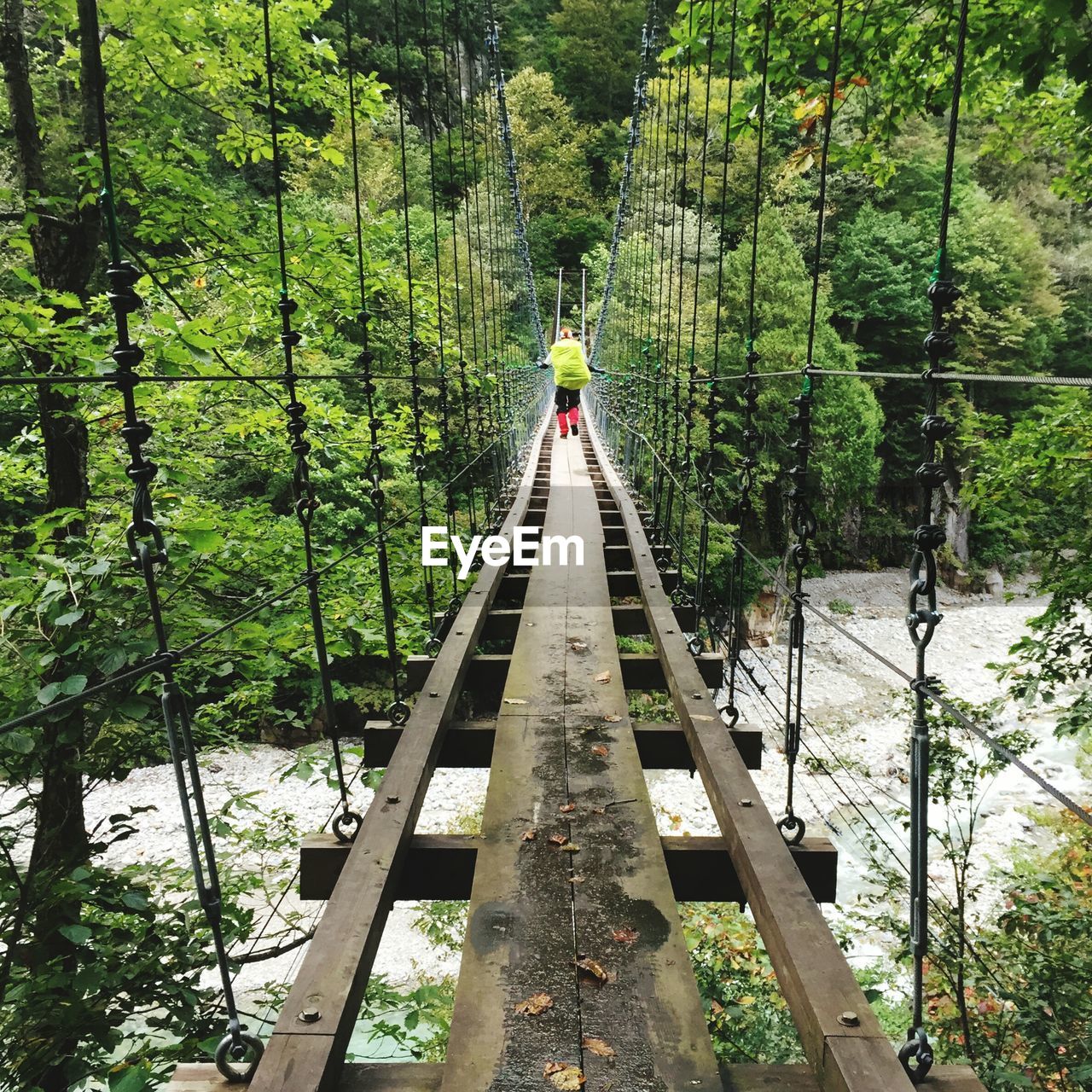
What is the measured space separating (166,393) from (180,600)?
1.46 metres

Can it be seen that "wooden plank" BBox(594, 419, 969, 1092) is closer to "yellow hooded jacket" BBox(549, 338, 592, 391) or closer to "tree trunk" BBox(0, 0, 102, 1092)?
"tree trunk" BBox(0, 0, 102, 1092)

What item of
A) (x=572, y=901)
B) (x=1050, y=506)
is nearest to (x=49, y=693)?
(x=572, y=901)

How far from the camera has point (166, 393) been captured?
142 inches

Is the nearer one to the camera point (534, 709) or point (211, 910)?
point (211, 910)

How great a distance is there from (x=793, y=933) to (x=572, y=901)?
1.35 ft

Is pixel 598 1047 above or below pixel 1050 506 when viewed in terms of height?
below

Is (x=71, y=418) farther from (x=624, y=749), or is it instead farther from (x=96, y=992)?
(x=624, y=749)

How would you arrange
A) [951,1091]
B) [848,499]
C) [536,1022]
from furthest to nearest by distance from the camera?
1. [848,499]
2. [536,1022]
3. [951,1091]

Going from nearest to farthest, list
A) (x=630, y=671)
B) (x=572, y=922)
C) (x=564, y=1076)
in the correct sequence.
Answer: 1. (x=564, y=1076)
2. (x=572, y=922)
3. (x=630, y=671)

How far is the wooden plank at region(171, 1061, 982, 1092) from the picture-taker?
0.95 metres

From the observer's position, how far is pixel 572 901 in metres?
1.34

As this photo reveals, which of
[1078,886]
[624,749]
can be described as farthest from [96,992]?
[1078,886]

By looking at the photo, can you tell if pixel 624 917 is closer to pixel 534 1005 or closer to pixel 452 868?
pixel 534 1005

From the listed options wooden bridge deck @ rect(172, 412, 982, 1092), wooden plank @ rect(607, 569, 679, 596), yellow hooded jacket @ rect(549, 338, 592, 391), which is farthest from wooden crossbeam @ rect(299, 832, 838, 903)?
yellow hooded jacket @ rect(549, 338, 592, 391)
